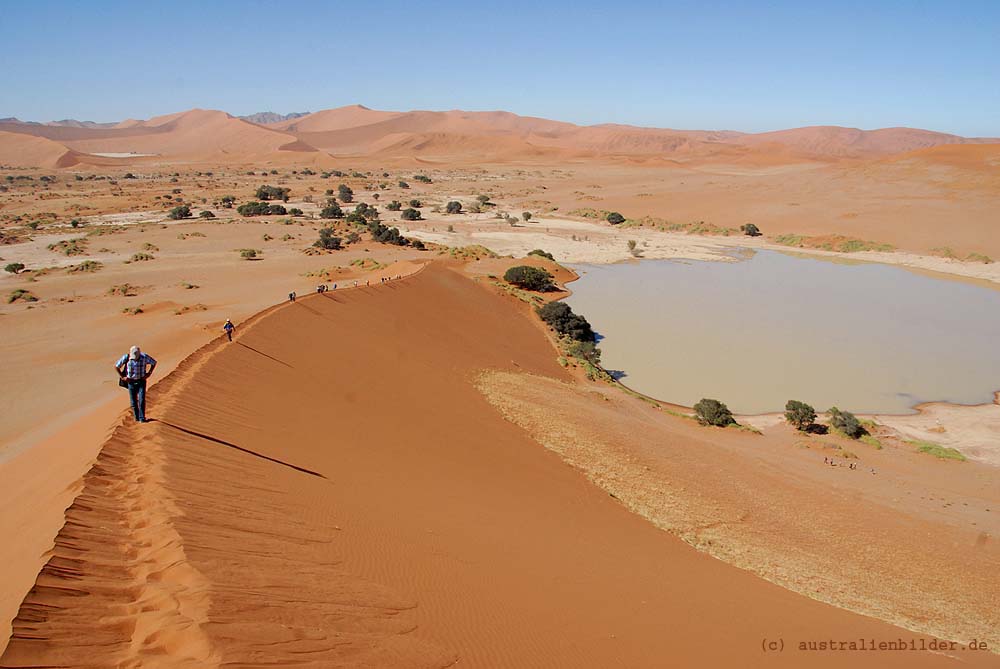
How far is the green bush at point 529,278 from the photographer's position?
115 ft

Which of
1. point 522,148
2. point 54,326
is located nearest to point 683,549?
point 54,326

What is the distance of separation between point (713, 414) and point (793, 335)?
13022 millimetres

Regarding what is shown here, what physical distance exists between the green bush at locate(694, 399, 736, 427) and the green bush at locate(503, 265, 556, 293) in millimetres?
16984

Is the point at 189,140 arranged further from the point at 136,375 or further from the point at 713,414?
the point at 136,375

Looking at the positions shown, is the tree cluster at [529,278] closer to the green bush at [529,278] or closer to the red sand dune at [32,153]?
the green bush at [529,278]

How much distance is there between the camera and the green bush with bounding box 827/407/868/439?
18.6m

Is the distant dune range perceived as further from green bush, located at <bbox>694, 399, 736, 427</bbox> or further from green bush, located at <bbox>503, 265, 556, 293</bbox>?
green bush, located at <bbox>694, 399, 736, 427</bbox>

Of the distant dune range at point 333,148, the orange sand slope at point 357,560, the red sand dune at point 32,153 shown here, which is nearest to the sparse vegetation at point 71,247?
the orange sand slope at point 357,560

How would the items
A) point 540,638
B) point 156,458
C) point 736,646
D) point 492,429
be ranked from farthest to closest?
point 492,429 → point 156,458 → point 736,646 → point 540,638

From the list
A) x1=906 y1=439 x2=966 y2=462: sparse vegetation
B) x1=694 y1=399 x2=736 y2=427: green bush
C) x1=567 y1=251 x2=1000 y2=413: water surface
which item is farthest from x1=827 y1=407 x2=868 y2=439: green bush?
x1=694 y1=399 x2=736 y2=427: green bush

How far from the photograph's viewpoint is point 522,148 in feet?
472

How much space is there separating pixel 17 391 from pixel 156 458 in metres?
9.73

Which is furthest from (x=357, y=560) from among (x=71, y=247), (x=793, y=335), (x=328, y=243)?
(x=71, y=247)

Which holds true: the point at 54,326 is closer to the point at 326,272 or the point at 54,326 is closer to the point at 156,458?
the point at 326,272
